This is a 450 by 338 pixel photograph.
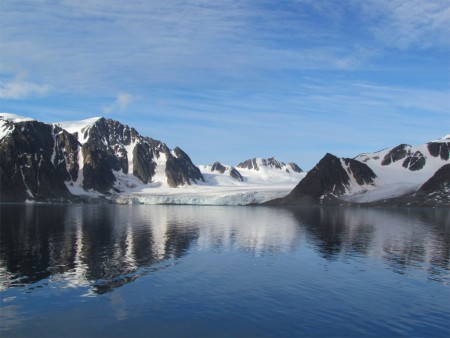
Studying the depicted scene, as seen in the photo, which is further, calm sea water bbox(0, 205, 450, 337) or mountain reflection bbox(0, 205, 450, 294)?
mountain reflection bbox(0, 205, 450, 294)

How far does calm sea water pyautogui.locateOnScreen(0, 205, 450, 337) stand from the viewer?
36.9 meters

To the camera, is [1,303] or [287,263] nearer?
[1,303]

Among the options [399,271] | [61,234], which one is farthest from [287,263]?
[61,234]

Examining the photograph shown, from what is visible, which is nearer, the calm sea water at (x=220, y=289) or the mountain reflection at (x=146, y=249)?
the calm sea water at (x=220, y=289)

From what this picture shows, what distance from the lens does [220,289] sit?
4878cm

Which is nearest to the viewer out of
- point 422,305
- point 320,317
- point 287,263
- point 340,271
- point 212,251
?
point 320,317

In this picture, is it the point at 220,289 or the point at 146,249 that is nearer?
the point at 220,289

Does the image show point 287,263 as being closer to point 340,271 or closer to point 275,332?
point 340,271

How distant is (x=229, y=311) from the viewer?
4075 cm

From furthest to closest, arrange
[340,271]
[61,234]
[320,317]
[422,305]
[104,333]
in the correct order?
1. [61,234]
2. [340,271]
3. [422,305]
4. [320,317]
5. [104,333]

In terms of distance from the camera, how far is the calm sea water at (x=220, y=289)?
3688 cm

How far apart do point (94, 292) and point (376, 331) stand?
2607cm

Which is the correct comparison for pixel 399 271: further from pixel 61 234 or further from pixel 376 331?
pixel 61 234

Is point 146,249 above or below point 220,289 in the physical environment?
above
